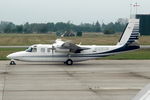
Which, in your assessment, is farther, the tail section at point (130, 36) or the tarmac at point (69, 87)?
the tail section at point (130, 36)

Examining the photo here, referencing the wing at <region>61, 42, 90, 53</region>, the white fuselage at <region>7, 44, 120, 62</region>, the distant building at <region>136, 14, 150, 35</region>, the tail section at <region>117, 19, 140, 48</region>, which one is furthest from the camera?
the distant building at <region>136, 14, 150, 35</region>

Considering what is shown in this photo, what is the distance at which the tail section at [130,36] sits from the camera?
3212 cm

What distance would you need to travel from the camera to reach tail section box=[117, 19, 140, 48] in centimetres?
3212

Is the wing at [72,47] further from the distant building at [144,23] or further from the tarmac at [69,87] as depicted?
the distant building at [144,23]

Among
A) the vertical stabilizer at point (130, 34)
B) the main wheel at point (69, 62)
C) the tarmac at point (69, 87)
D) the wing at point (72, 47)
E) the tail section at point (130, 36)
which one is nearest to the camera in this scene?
the tarmac at point (69, 87)

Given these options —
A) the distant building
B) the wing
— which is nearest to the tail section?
the wing

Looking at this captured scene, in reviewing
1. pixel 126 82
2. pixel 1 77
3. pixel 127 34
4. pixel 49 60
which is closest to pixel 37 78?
pixel 1 77

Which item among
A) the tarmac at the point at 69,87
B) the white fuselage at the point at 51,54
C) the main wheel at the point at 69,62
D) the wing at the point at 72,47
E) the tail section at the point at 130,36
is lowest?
the main wheel at the point at 69,62

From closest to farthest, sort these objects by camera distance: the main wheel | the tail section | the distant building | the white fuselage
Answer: the white fuselage
the main wheel
the tail section
the distant building

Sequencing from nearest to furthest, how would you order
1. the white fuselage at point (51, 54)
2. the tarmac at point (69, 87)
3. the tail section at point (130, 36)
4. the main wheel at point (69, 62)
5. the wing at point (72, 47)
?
the tarmac at point (69, 87)
the white fuselage at point (51, 54)
the wing at point (72, 47)
the main wheel at point (69, 62)
the tail section at point (130, 36)

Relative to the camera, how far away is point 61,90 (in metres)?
16.7

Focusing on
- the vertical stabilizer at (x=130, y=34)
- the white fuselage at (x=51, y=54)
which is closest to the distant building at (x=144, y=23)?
the vertical stabilizer at (x=130, y=34)

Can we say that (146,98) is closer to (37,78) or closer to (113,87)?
(113,87)

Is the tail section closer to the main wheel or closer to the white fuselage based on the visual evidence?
the white fuselage
